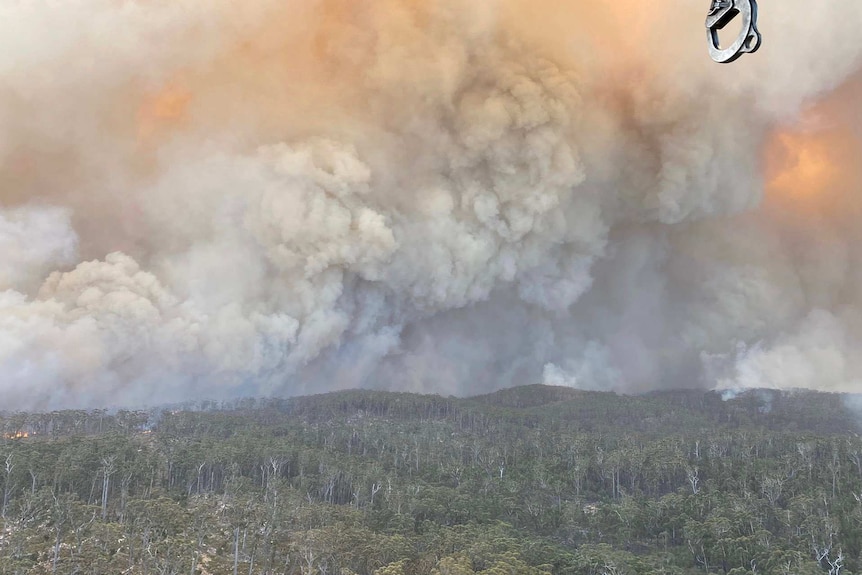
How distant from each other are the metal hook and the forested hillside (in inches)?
1582

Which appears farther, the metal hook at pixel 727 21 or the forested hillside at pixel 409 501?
the forested hillside at pixel 409 501

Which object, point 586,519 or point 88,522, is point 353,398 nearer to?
point 586,519

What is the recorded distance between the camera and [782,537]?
6438 cm

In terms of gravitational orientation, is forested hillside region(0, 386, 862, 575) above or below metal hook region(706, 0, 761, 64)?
below

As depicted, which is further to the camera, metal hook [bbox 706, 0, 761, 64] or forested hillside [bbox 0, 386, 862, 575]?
forested hillside [bbox 0, 386, 862, 575]

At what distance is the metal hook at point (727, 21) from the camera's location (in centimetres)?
659

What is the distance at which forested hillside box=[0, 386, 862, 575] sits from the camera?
161ft

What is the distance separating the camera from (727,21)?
751cm

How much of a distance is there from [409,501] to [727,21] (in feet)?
234

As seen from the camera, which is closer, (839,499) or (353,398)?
(839,499)

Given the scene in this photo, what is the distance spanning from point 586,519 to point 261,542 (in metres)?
43.4

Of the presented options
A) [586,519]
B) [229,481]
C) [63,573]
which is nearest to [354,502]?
[229,481]

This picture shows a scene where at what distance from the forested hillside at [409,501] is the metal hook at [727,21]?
132ft

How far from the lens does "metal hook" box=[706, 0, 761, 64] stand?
21.6 ft
